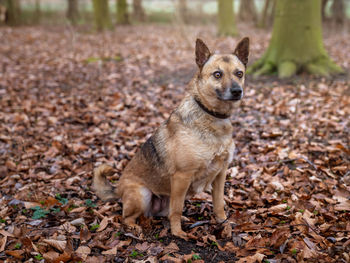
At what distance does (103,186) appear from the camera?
4324 millimetres

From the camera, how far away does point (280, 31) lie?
8.62 meters

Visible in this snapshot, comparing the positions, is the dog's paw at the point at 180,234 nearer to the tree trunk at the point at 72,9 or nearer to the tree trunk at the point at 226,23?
the tree trunk at the point at 226,23

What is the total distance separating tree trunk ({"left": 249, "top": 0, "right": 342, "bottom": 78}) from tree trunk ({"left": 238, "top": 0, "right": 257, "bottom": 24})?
50.0 feet

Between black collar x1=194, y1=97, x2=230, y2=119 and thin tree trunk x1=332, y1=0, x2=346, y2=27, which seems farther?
thin tree trunk x1=332, y1=0, x2=346, y2=27

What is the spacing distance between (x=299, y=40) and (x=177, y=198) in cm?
659

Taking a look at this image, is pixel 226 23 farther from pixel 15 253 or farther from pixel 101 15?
pixel 15 253

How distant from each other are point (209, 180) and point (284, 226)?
0.98m

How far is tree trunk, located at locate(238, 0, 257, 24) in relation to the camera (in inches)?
920

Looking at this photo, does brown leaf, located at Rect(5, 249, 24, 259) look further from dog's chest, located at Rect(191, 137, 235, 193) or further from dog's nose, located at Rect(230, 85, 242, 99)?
dog's nose, located at Rect(230, 85, 242, 99)

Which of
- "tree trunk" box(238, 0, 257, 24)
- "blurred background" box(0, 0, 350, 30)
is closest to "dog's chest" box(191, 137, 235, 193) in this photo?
"blurred background" box(0, 0, 350, 30)

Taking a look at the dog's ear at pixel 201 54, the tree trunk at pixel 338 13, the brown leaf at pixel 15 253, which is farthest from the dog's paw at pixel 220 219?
the tree trunk at pixel 338 13

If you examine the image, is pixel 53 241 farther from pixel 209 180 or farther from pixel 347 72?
pixel 347 72

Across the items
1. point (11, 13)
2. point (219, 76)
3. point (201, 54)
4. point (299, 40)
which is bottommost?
point (219, 76)

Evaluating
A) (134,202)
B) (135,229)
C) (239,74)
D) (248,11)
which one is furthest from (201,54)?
(248,11)
